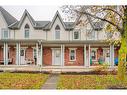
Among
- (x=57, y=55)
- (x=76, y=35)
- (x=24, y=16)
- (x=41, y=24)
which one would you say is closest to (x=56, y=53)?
(x=57, y=55)

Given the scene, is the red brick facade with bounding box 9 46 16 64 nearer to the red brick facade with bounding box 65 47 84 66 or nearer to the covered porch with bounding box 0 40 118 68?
the covered porch with bounding box 0 40 118 68

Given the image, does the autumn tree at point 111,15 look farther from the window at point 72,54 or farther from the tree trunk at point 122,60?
the window at point 72,54

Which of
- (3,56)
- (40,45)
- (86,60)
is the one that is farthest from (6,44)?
(86,60)

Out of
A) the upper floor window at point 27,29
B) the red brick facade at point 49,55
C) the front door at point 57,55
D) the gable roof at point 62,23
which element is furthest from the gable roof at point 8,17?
the front door at point 57,55

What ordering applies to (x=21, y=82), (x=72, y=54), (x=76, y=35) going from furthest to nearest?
(x=72, y=54) < (x=76, y=35) < (x=21, y=82)

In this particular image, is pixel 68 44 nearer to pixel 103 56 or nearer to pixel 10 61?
pixel 103 56

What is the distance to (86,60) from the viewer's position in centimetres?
2848

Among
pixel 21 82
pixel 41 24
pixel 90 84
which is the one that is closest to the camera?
pixel 90 84

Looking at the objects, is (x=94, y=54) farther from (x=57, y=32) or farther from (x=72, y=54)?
(x=57, y=32)

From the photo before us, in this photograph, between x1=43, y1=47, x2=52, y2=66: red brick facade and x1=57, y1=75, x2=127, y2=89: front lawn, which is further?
x1=43, y1=47, x2=52, y2=66: red brick facade

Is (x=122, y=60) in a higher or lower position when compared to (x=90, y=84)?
higher

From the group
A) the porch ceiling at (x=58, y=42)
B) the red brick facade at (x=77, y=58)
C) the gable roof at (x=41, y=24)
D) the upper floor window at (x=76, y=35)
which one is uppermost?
the gable roof at (x=41, y=24)

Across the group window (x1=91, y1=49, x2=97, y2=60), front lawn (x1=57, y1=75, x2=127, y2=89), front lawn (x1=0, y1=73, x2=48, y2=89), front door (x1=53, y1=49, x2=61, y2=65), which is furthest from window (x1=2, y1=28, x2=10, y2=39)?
front lawn (x1=57, y1=75, x2=127, y2=89)

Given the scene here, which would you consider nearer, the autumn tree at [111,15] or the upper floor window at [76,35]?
the autumn tree at [111,15]
